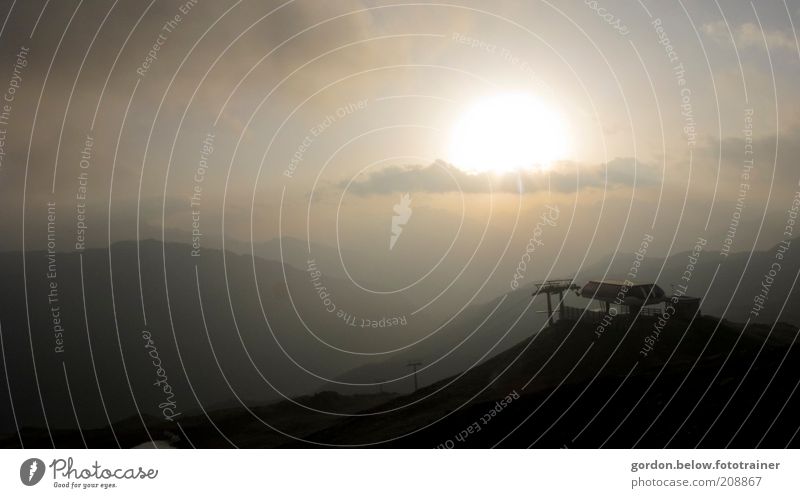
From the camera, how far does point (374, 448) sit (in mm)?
16141

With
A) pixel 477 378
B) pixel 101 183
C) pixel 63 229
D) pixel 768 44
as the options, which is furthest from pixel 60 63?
pixel 768 44

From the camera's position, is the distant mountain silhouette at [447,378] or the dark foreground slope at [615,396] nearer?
the dark foreground slope at [615,396]

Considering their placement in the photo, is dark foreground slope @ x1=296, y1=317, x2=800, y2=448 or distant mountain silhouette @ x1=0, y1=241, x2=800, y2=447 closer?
dark foreground slope @ x1=296, y1=317, x2=800, y2=448

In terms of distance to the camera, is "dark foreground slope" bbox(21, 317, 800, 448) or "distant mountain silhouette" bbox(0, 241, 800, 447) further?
"distant mountain silhouette" bbox(0, 241, 800, 447)

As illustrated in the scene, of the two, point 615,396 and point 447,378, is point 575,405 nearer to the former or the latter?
point 615,396

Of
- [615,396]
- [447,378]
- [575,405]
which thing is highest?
[447,378]

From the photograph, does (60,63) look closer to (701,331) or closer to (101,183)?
(101,183)

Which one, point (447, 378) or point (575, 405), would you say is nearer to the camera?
point (575, 405)

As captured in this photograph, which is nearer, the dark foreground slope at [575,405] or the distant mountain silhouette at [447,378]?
the dark foreground slope at [575,405]

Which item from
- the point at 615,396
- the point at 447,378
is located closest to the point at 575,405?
the point at 615,396

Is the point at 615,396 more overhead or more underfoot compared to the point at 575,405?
more overhead
